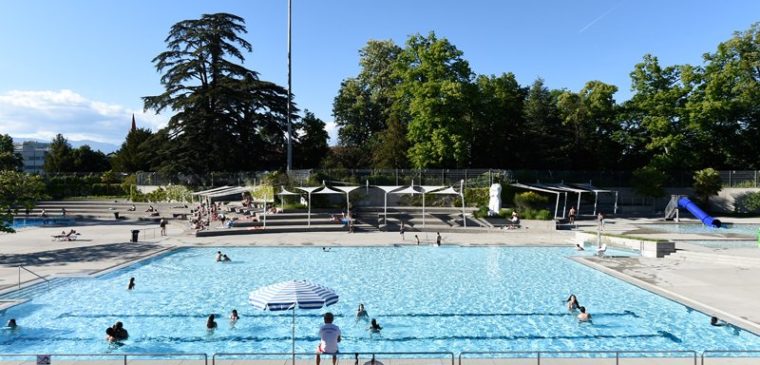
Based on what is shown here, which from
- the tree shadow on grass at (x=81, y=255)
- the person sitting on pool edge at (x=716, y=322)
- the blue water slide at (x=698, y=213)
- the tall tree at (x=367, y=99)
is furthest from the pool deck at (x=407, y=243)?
the tall tree at (x=367, y=99)

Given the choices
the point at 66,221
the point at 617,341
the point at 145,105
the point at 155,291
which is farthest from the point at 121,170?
the point at 617,341

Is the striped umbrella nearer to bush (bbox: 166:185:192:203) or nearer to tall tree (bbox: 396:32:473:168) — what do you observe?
tall tree (bbox: 396:32:473:168)

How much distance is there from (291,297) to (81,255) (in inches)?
662

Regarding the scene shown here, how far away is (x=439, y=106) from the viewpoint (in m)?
41.2

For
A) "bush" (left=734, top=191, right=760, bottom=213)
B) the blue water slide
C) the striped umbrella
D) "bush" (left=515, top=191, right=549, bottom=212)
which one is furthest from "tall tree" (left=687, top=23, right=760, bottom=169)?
the striped umbrella

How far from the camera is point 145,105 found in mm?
46344

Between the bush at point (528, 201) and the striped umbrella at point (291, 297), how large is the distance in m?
28.4

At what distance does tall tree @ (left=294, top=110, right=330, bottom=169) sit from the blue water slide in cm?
3390

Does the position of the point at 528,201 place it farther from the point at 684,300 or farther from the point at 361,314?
the point at 361,314

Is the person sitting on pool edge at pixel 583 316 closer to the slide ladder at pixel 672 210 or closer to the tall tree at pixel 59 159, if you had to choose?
the slide ladder at pixel 672 210

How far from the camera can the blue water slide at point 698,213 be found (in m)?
33.4

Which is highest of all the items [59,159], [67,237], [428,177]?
[59,159]

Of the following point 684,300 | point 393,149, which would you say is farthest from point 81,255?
point 393,149

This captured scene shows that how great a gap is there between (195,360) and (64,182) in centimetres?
4889
